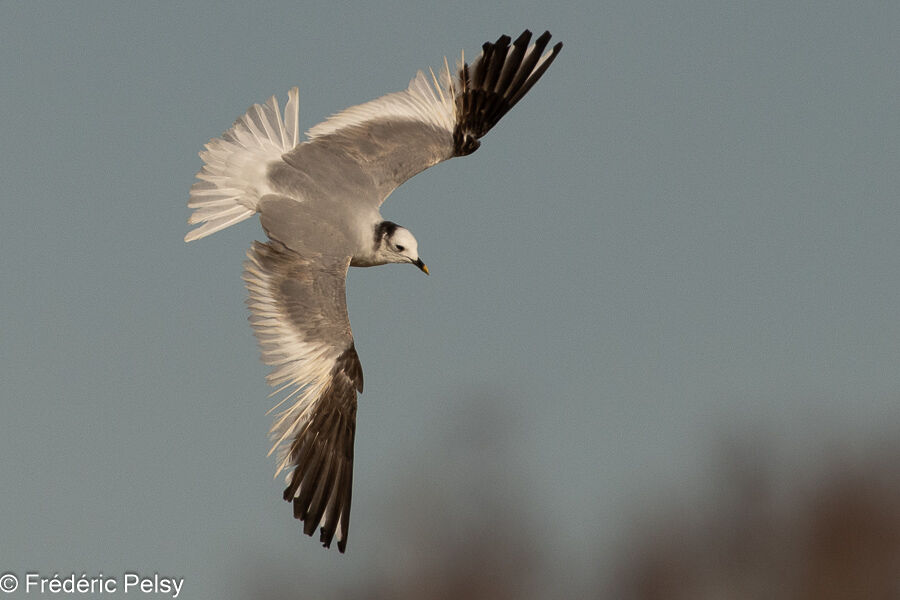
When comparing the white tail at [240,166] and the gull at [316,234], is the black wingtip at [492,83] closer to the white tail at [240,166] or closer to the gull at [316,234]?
the gull at [316,234]

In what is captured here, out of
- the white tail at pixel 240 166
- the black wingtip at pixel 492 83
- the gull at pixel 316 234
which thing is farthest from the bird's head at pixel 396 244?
the black wingtip at pixel 492 83

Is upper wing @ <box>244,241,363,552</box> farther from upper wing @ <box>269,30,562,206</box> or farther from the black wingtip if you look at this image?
the black wingtip

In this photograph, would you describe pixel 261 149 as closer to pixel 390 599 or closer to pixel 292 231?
pixel 292 231

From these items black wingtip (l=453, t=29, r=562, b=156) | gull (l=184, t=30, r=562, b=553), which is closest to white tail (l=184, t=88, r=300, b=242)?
gull (l=184, t=30, r=562, b=553)

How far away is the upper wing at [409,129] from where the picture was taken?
10656 millimetres

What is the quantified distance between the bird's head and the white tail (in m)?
0.91

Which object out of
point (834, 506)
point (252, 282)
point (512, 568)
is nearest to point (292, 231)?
point (252, 282)

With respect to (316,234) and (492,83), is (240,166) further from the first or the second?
(492,83)

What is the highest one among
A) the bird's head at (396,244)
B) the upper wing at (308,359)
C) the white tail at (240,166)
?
the white tail at (240,166)

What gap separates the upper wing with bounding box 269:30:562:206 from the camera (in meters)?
10.7

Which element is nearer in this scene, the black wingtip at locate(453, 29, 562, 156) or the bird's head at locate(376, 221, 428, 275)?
the bird's head at locate(376, 221, 428, 275)

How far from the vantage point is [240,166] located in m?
10.7

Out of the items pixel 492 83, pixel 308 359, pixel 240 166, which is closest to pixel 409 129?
pixel 492 83

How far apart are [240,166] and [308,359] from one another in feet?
5.25
